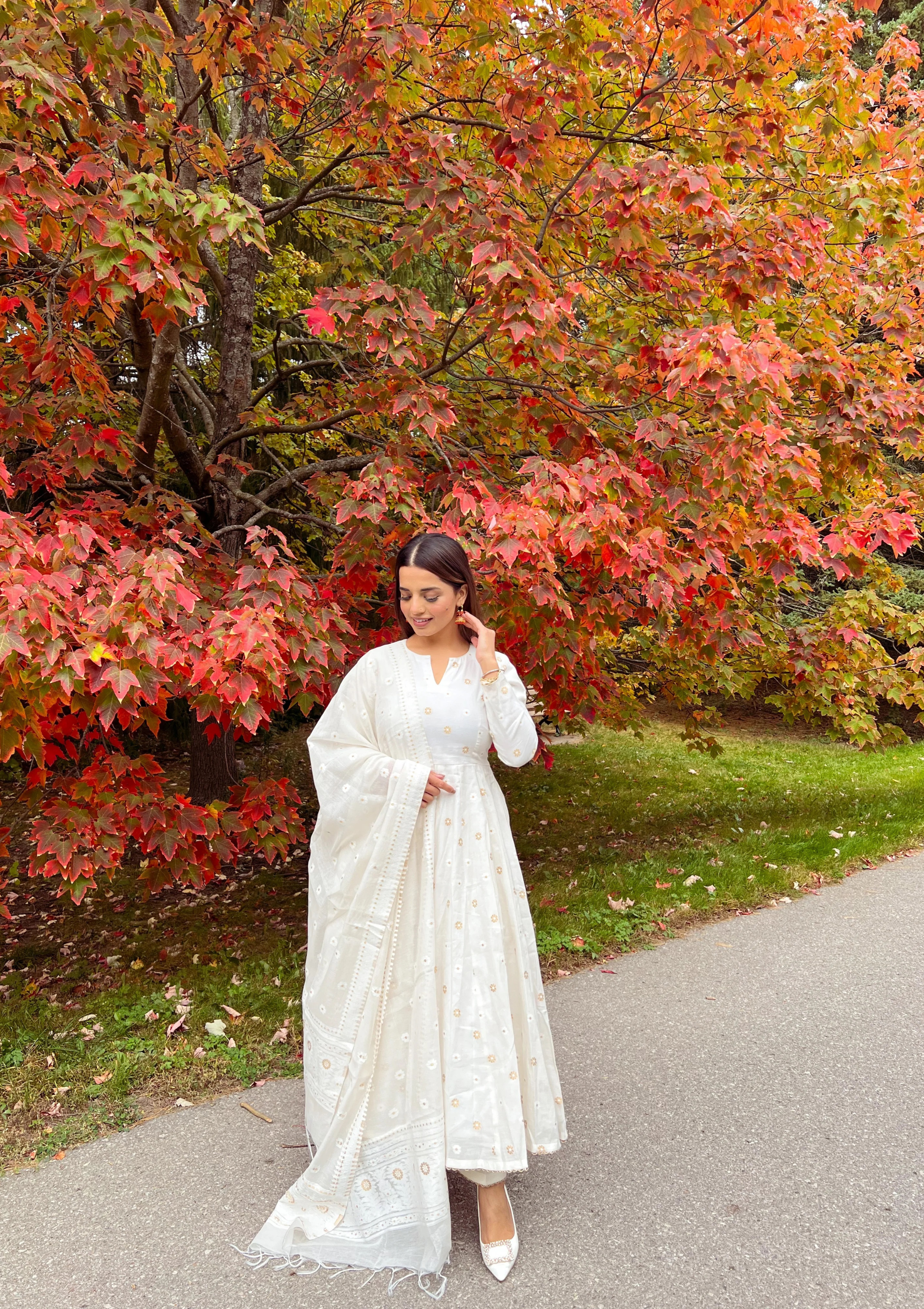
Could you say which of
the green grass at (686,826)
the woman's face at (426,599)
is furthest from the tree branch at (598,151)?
the green grass at (686,826)

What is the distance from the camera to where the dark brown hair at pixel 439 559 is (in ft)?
7.65

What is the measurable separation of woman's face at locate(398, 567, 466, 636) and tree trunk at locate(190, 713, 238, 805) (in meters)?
3.56

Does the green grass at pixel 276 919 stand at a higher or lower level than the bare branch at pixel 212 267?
lower

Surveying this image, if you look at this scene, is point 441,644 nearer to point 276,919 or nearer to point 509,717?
point 509,717

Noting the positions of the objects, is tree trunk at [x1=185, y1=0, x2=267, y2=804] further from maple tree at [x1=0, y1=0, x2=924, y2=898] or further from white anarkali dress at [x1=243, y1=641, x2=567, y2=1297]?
white anarkali dress at [x1=243, y1=641, x2=567, y2=1297]

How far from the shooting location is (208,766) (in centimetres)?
563

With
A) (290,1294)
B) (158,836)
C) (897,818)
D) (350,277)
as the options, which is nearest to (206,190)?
(350,277)

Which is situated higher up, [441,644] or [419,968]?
A: [441,644]

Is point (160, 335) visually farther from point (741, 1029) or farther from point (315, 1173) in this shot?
point (741, 1029)

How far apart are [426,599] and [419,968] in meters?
1.03

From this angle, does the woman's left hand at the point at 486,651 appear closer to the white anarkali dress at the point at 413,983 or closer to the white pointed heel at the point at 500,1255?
the white anarkali dress at the point at 413,983

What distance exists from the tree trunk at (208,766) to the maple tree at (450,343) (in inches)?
58.0

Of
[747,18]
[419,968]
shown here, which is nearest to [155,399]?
[747,18]

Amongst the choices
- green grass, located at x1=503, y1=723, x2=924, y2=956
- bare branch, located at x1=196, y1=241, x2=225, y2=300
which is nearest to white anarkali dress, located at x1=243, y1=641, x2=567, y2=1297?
green grass, located at x1=503, y1=723, x2=924, y2=956
